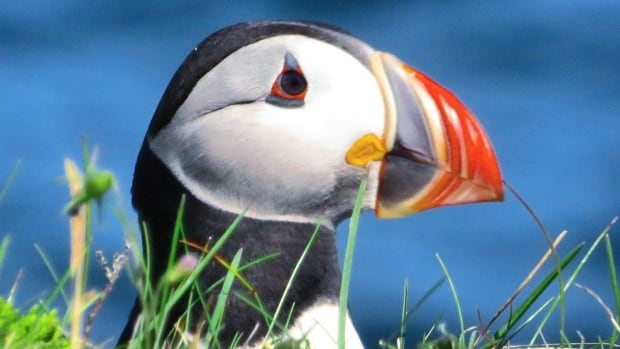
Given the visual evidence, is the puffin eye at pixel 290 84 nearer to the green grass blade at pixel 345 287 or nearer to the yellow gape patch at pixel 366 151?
the yellow gape patch at pixel 366 151

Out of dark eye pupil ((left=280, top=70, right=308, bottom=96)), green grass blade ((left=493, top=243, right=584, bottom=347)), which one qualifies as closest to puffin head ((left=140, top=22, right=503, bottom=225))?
dark eye pupil ((left=280, top=70, right=308, bottom=96))

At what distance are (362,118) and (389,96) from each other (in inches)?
2.3

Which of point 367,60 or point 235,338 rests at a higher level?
point 367,60

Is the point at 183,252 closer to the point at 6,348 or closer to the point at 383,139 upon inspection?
the point at 383,139

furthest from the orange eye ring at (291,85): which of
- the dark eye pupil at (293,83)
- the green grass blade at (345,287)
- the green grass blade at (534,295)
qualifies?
the green grass blade at (534,295)

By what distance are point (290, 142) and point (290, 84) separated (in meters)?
0.10

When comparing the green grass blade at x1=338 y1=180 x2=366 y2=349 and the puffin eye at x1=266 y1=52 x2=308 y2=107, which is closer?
the green grass blade at x1=338 y1=180 x2=366 y2=349

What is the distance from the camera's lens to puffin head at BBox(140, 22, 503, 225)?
2156 mm

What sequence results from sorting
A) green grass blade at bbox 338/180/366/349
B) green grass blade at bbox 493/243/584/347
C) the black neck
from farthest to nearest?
1. the black neck
2. green grass blade at bbox 493/243/584/347
3. green grass blade at bbox 338/180/366/349

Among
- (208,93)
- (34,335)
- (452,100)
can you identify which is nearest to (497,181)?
(452,100)

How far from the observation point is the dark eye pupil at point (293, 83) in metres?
2.14

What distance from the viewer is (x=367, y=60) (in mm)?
2197

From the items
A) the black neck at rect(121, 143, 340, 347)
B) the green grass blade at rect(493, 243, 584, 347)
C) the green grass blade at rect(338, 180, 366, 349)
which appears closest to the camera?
the green grass blade at rect(338, 180, 366, 349)

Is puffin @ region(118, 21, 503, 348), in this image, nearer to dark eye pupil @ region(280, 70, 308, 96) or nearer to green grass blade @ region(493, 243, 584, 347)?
dark eye pupil @ region(280, 70, 308, 96)
